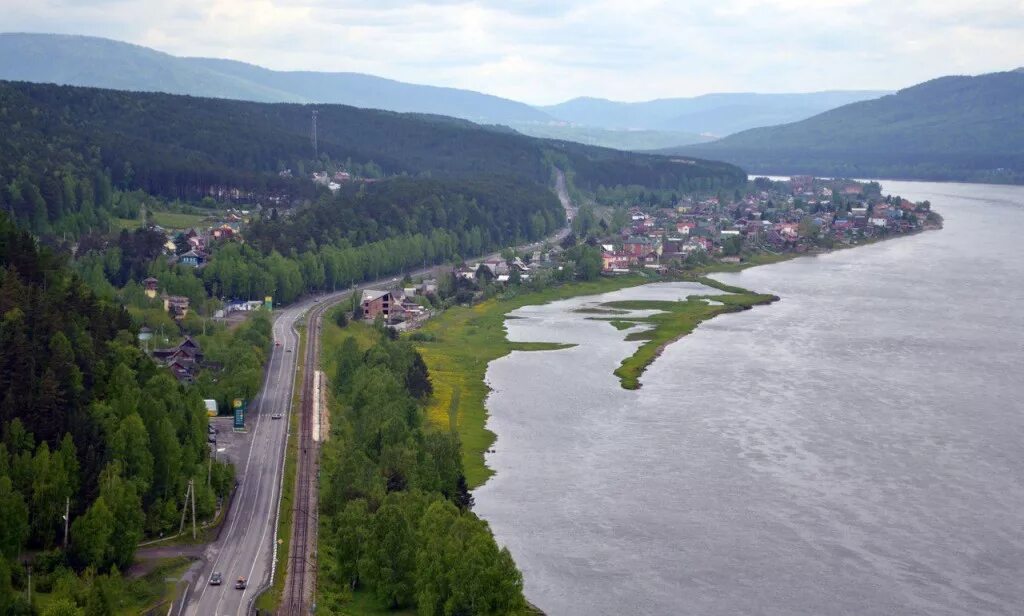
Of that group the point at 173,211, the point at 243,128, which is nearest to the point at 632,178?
the point at 243,128

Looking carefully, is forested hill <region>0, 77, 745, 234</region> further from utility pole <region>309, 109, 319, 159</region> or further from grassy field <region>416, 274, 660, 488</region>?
grassy field <region>416, 274, 660, 488</region>

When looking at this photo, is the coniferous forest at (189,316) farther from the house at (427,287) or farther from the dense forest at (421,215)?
the house at (427,287)

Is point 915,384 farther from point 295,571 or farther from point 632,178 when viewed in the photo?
point 632,178

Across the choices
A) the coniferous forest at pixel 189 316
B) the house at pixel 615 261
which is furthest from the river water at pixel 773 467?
the house at pixel 615 261

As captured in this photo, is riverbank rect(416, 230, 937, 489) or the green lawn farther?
the green lawn

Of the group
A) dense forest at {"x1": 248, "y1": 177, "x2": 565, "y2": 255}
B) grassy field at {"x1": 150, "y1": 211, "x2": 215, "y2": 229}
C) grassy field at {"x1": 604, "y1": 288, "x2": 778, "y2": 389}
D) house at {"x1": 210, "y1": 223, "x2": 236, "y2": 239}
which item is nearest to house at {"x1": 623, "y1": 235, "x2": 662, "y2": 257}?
Result: dense forest at {"x1": 248, "y1": 177, "x2": 565, "y2": 255}

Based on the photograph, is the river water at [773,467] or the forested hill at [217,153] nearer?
the river water at [773,467]
